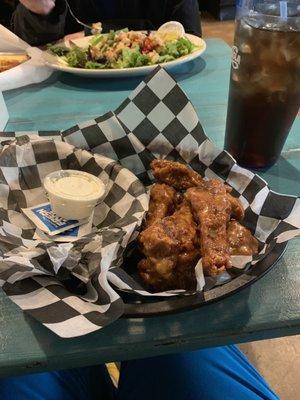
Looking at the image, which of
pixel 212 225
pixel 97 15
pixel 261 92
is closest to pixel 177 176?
pixel 212 225

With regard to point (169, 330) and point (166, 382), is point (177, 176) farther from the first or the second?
point (166, 382)

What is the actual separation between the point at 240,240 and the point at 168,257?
0.43ft

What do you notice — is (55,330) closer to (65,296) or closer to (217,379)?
(65,296)

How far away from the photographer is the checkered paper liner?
24.5 inches

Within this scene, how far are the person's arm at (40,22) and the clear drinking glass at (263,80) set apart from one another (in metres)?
1.29

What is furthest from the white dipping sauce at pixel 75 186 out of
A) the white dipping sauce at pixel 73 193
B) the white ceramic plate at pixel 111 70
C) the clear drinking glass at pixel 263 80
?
the white ceramic plate at pixel 111 70

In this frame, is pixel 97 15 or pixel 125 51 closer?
pixel 125 51

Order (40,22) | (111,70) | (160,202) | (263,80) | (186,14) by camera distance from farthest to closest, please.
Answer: (186,14), (40,22), (111,70), (263,80), (160,202)

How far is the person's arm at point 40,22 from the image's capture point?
2.01 metres

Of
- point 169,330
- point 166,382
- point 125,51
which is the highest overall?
point 125,51

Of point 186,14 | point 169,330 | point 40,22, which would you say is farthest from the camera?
point 186,14

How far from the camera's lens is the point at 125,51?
1.59m

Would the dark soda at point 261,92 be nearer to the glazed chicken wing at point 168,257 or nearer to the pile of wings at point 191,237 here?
the pile of wings at point 191,237

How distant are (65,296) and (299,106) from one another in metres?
0.71
